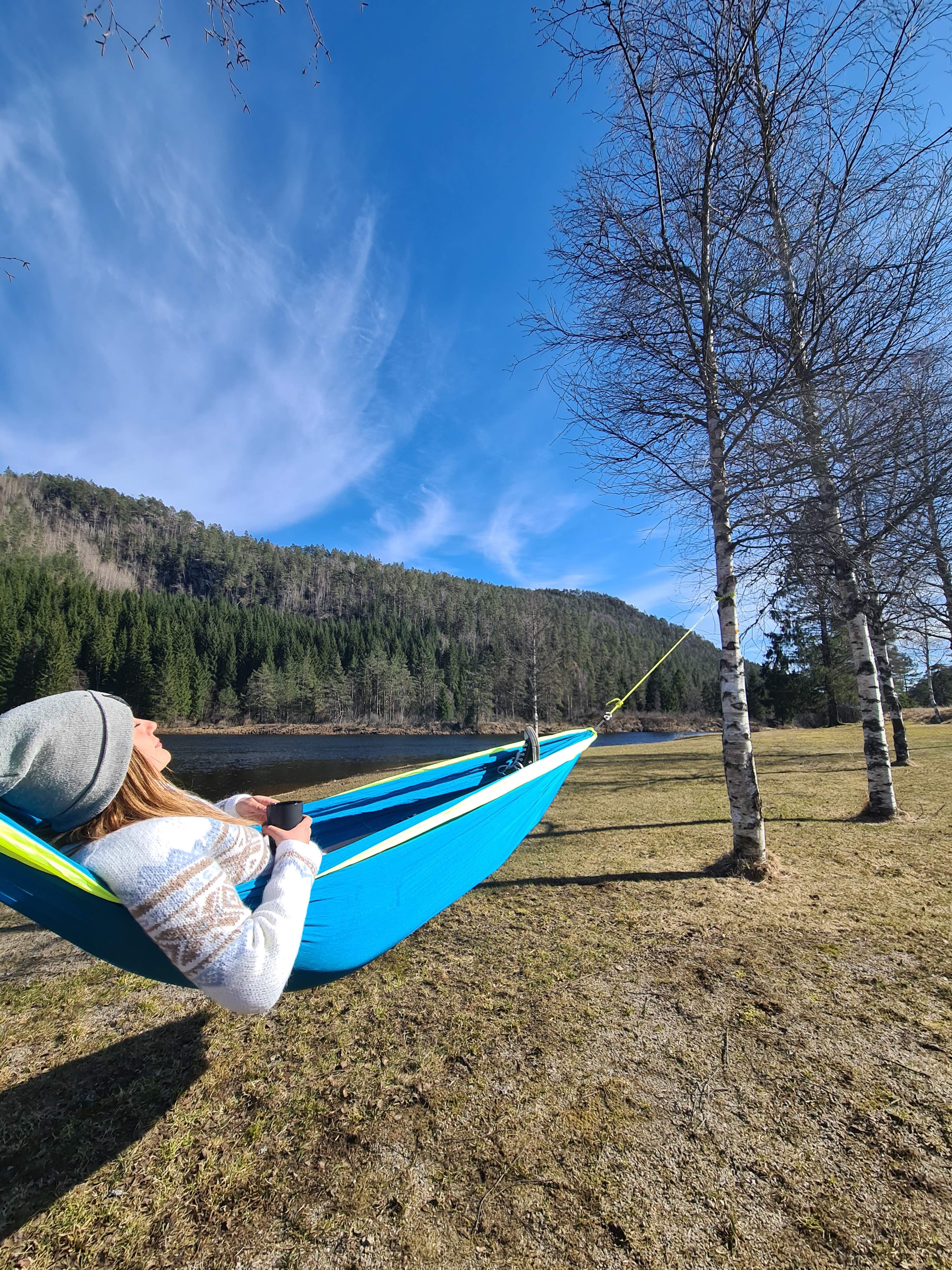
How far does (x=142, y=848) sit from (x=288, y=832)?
488 millimetres

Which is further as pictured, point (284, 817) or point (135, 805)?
point (284, 817)

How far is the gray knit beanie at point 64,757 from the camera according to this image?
45.6 inches

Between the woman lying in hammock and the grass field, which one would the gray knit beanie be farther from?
the grass field

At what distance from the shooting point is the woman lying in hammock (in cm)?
113

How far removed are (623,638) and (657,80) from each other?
8079 centimetres

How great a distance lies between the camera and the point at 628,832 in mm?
4770

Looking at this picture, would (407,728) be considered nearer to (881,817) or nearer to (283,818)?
(881,817)

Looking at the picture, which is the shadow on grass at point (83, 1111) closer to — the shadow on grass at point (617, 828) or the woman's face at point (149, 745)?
the woman's face at point (149, 745)

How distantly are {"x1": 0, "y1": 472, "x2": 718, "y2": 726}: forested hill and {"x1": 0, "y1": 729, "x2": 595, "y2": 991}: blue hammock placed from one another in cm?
1106

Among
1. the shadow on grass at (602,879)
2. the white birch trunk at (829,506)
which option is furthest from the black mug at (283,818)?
the white birch trunk at (829,506)

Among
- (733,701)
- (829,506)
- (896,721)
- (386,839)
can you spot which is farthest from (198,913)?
(896,721)

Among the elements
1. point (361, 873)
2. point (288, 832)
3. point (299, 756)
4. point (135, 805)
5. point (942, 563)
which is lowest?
point (299, 756)

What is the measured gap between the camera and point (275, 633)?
6131 cm

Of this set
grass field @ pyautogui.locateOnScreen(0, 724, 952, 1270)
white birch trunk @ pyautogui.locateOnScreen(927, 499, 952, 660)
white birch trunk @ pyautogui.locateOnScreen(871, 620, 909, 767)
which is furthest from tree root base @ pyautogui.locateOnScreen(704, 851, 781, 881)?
white birch trunk @ pyautogui.locateOnScreen(871, 620, 909, 767)
